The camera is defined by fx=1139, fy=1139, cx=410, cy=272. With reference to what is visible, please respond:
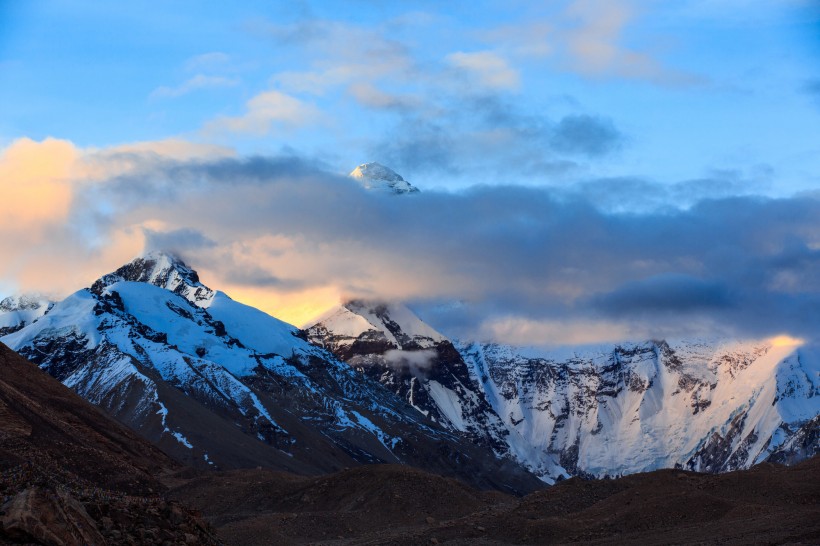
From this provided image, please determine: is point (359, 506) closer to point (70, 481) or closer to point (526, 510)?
point (526, 510)

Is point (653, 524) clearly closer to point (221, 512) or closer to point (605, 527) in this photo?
point (605, 527)

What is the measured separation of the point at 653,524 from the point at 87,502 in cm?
3676

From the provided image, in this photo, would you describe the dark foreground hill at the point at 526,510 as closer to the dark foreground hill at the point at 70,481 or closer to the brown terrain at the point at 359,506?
the brown terrain at the point at 359,506

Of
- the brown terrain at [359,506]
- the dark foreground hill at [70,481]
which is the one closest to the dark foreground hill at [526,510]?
the brown terrain at [359,506]

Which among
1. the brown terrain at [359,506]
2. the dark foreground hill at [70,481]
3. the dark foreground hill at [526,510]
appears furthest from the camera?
the dark foreground hill at [526,510]

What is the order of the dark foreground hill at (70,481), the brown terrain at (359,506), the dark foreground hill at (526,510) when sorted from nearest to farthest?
the dark foreground hill at (70,481)
the brown terrain at (359,506)
the dark foreground hill at (526,510)

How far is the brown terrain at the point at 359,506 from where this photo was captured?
4109 centimetres

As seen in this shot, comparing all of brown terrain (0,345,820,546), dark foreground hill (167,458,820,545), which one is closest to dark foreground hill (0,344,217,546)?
brown terrain (0,345,820,546)

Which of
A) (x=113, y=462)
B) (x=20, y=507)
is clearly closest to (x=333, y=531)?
(x=113, y=462)

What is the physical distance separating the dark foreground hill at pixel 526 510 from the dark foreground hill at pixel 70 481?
9.19 m

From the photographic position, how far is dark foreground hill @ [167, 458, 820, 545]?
63.9m

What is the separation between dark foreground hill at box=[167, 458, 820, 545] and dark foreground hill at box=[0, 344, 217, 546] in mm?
9186

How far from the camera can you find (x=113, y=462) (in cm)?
9462

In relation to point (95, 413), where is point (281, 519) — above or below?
below
